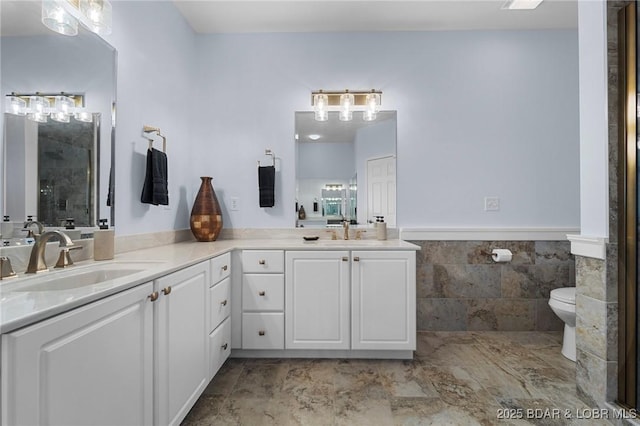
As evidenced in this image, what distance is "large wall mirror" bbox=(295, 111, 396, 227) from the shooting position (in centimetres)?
275

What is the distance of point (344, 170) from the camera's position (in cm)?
279

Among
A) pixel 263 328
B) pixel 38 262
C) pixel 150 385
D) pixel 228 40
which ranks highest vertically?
pixel 228 40

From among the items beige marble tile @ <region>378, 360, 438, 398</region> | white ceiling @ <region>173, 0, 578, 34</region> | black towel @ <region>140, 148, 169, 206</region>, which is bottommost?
beige marble tile @ <region>378, 360, 438, 398</region>

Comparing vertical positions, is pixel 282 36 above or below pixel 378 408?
above

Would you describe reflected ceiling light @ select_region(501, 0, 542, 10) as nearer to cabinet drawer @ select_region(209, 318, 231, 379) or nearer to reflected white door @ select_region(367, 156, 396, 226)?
reflected white door @ select_region(367, 156, 396, 226)

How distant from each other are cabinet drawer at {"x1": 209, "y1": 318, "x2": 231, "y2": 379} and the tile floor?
0.45 ft

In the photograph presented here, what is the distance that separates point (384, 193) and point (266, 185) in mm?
1046

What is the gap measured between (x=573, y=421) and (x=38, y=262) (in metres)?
2.59

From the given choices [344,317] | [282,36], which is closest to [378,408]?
[344,317]

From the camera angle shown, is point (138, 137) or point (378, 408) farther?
point (138, 137)

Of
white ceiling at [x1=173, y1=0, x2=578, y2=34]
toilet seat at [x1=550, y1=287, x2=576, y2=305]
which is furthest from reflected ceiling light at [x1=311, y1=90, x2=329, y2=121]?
toilet seat at [x1=550, y1=287, x2=576, y2=305]

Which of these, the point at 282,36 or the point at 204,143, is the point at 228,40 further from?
the point at 204,143

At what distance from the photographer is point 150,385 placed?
118cm

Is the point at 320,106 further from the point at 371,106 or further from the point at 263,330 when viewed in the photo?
the point at 263,330
